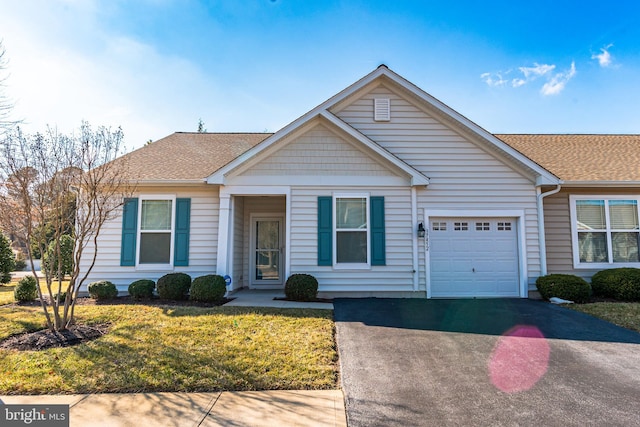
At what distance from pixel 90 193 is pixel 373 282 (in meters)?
6.50

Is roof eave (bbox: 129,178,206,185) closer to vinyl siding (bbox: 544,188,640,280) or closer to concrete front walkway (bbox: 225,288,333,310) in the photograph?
concrete front walkway (bbox: 225,288,333,310)

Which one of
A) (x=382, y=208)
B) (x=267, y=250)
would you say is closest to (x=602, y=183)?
(x=382, y=208)

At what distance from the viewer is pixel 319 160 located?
930 cm

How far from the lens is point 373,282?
901 cm

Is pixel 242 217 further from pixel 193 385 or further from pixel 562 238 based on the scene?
pixel 562 238

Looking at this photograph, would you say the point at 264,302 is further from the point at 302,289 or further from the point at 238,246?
the point at 238,246

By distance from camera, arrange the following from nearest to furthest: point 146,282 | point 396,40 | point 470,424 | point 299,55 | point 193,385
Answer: point 470,424 → point 193,385 → point 146,282 → point 396,40 → point 299,55

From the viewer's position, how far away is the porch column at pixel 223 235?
905 cm

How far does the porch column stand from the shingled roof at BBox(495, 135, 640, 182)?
926 centimetres

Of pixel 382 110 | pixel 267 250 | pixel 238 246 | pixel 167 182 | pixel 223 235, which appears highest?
pixel 382 110

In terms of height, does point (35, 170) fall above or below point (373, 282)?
above

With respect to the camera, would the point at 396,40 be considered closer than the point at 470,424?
No

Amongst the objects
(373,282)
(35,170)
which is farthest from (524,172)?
(35,170)

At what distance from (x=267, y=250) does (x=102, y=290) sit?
4584 millimetres
